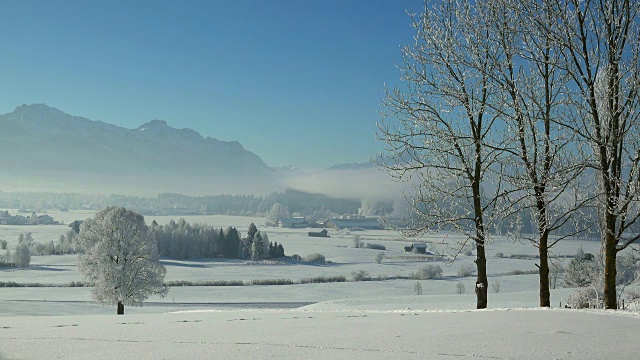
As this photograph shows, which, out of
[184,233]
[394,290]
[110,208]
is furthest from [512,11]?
[184,233]

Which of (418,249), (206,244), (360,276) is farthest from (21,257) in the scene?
(418,249)

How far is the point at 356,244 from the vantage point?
4633 inches

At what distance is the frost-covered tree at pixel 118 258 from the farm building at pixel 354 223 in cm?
13470

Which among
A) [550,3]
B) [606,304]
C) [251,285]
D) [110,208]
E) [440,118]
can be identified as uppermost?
[550,3]

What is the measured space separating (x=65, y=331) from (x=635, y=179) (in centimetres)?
1177

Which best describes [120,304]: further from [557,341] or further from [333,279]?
[333,279]

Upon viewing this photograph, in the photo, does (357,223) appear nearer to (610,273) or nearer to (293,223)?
(293,223)

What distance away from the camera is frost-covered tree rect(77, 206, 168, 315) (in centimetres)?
3331

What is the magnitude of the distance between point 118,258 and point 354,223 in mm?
143166

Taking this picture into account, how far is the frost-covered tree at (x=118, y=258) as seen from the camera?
33.3 meters

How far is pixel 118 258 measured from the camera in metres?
33.8

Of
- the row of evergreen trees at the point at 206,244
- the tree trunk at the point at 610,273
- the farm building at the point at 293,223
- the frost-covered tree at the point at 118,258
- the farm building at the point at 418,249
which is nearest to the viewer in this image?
the tree trunk at the point at 610,273

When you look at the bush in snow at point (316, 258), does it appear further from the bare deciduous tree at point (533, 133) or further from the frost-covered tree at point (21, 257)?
the bare deciduous tree at point (533, 133)

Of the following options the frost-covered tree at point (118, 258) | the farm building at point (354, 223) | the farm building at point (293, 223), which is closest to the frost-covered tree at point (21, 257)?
the frost-covered tree at point (118, 258)
